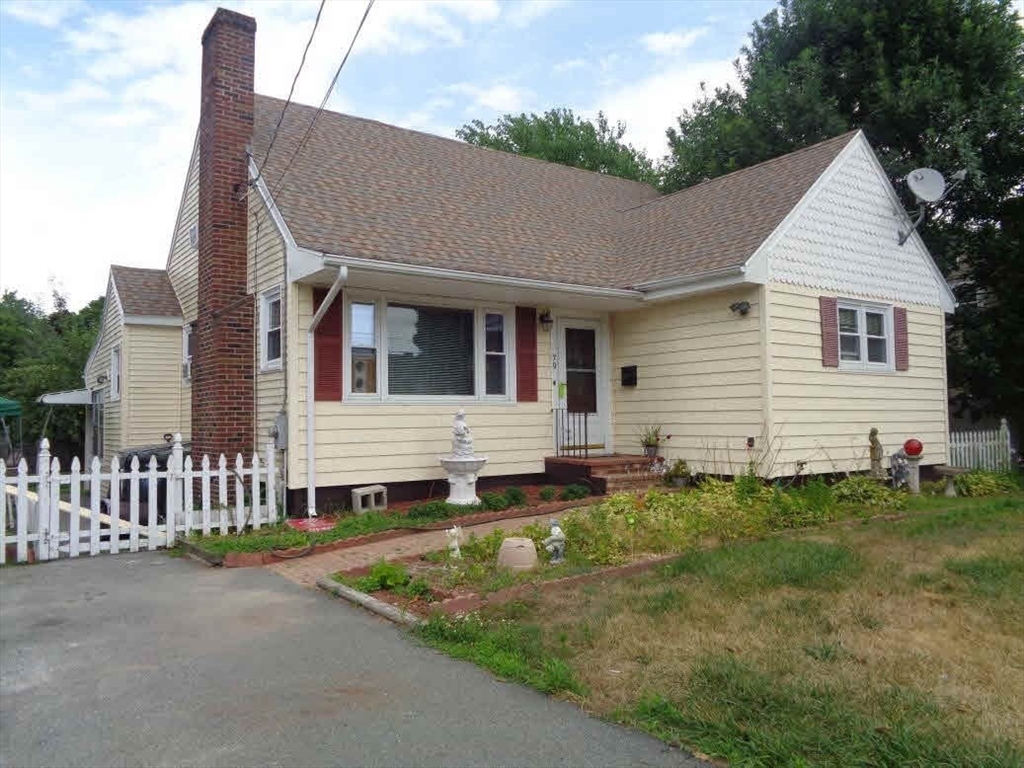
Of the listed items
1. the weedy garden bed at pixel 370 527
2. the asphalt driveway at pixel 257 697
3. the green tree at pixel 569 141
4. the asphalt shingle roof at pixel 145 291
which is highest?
the green tree at pixel 569 141

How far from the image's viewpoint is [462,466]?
9961mm

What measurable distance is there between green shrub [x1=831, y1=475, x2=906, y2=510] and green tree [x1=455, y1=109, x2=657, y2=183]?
2270 cm

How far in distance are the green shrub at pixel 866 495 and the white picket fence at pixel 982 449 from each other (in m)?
4.30

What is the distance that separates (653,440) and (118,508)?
7499 millimetres

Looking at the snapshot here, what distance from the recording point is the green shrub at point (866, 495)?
33.7 feet

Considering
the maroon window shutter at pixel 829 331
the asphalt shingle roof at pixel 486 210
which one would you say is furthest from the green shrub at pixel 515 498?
the maroon window shutter at pixel 829 331

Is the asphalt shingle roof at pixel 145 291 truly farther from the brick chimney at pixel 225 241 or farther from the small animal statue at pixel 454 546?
the small animal statue at pixel 454 546

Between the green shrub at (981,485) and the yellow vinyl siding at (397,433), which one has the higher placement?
the yellow vinyl siding at (397,433)

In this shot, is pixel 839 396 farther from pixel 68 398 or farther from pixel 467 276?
pixel 68 398

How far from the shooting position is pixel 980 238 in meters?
16.2

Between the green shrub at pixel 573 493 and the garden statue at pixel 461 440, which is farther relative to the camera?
the green shrub at pixel 573 493

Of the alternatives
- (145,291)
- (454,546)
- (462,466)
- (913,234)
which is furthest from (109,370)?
(913,234)

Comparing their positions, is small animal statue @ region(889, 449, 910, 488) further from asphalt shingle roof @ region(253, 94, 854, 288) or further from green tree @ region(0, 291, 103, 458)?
green tree @ region(0, 291, 103, 458)

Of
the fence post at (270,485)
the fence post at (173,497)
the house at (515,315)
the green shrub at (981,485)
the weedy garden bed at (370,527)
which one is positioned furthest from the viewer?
the green shrub at (981,485)
